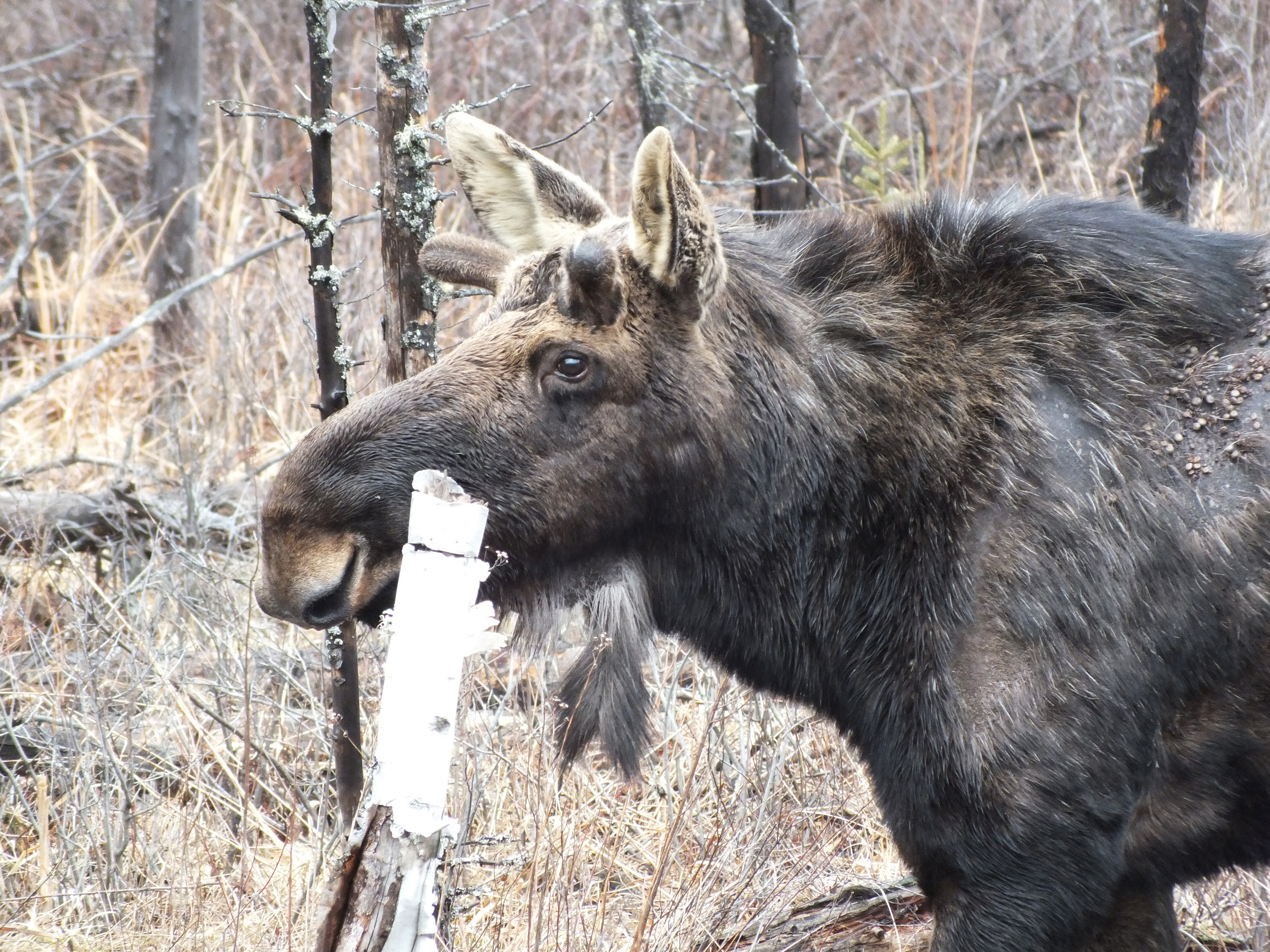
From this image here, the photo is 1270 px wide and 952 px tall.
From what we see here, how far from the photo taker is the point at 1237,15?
439 inches

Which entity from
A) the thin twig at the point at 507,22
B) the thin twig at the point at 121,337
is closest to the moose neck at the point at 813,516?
the thin twig at the point at 507,22

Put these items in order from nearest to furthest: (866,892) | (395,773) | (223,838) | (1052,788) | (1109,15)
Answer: (395,773) < (1052,788) < (866,892) < (223,838) < (1109,15)

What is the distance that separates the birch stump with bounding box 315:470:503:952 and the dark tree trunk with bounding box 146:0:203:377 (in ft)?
29.1

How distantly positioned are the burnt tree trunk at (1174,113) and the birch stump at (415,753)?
552 centimetres

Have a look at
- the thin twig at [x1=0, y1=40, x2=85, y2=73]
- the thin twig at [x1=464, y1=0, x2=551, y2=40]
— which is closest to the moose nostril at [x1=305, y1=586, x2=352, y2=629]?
the thin twig at [x1=464, y1=0, x2=551, y2=40]

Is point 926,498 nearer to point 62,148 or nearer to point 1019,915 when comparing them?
point 1019,915

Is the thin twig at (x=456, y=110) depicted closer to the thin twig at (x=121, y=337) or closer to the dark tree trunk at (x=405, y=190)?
the dark tree trunk at (x=405, y=190)

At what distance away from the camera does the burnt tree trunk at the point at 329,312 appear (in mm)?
4371

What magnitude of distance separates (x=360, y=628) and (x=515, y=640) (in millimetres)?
2071

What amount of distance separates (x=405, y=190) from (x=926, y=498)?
7.13 ft

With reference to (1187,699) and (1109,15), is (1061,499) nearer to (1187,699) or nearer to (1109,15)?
(1187,699)

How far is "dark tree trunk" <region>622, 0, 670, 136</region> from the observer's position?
22.6 ft

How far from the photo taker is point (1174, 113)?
6883 mm

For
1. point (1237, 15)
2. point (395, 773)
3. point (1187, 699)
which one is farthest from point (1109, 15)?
point (395, 773)
